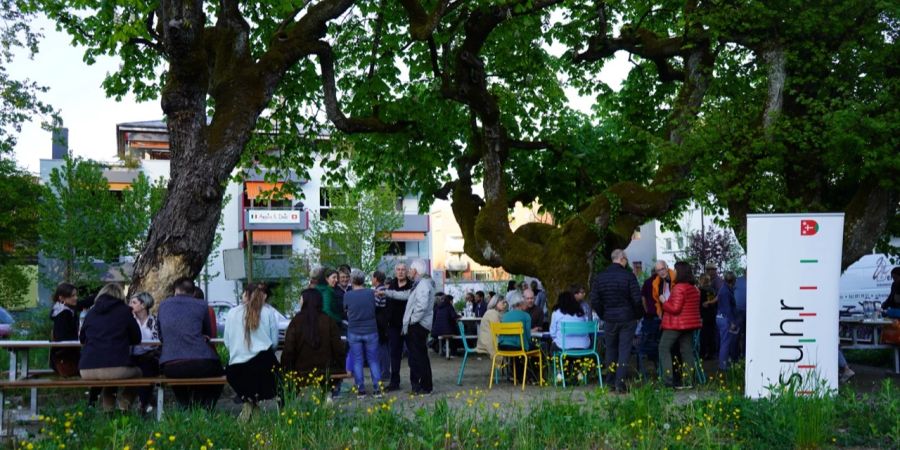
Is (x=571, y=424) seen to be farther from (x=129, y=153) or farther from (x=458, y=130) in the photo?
(x=129, y=153)

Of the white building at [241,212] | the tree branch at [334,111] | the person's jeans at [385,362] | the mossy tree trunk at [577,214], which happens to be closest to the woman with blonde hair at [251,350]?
the person's jeans at [385,362]

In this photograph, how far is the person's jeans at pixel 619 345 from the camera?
1300 centimetres

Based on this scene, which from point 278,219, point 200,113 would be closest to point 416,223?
point 278,219

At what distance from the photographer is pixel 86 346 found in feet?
34.4

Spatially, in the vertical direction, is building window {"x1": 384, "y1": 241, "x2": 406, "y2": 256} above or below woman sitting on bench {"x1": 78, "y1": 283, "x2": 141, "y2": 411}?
above

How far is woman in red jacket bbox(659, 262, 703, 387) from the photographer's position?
42.4ft

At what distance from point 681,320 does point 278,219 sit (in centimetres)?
5224

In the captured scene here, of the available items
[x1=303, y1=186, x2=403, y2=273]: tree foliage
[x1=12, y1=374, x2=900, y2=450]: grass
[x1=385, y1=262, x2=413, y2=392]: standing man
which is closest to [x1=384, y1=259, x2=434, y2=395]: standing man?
[x1=385, y1=262, x2=413, y2=392]: standing man

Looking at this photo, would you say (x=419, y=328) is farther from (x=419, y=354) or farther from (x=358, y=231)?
(x=358, y=231)

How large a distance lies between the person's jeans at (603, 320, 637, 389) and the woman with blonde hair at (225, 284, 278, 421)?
500 centimetres

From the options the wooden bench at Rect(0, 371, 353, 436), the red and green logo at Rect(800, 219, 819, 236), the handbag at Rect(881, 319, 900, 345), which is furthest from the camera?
the handbag at Rect(881, 319, 900, 345)

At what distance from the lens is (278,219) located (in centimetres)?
6300

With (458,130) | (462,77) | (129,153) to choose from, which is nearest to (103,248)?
(129,153)

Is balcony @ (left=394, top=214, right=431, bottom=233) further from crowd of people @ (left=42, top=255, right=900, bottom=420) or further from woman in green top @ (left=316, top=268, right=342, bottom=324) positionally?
woman in green top @ (left=316, top=268, right=342, bottom=324)
